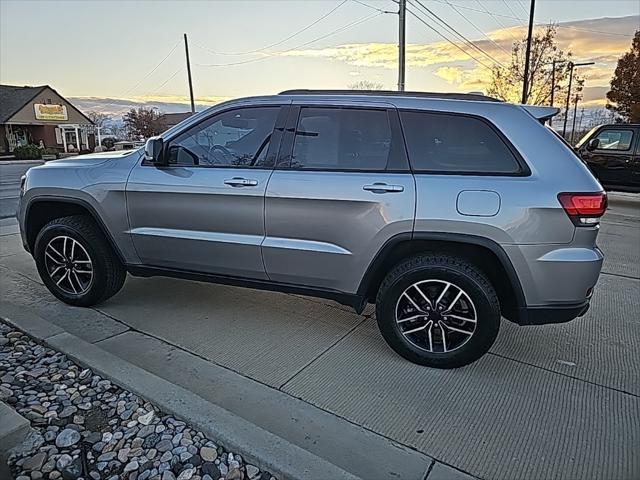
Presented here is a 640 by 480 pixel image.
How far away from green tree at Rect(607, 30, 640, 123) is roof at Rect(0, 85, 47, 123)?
42.0m

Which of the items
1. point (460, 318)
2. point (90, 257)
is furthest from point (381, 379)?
point (90, 257)

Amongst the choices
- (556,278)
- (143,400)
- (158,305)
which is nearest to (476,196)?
(556,278)

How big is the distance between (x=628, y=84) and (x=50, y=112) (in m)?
41.9

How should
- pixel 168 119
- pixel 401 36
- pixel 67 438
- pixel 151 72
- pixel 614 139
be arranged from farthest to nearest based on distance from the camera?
pixel 168 119
pixel 151 72
pixel 401 36
pixel 614 139
pixel 67 438

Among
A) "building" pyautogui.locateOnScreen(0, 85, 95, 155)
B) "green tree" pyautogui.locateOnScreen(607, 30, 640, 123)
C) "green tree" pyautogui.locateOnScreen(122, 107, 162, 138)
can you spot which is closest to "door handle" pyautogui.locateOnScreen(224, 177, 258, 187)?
"green tree" pyautogui.locateOnScreen(607, 30, 640, 123)

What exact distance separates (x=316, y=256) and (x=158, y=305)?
175 cm

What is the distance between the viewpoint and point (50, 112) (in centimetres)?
3762

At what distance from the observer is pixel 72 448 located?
218 centimetres

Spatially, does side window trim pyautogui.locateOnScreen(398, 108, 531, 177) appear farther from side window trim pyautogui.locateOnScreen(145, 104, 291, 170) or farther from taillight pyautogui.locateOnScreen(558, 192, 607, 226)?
side window trim pyautogui.locateOnScreen(145, 104, 291, 170)

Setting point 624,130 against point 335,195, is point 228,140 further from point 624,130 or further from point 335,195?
point 624,130

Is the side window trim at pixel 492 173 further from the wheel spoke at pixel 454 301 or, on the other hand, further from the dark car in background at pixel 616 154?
the dark car in background at pixel 616 154

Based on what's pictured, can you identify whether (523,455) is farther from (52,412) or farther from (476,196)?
(52,412)

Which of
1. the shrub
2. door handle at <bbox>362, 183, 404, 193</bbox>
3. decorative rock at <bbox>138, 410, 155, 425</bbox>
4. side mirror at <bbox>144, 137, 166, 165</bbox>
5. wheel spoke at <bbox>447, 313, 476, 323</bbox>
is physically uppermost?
side mirror at <bbox>144, 137, 166, 165</bbox>

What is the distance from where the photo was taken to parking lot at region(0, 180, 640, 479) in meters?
2.18
